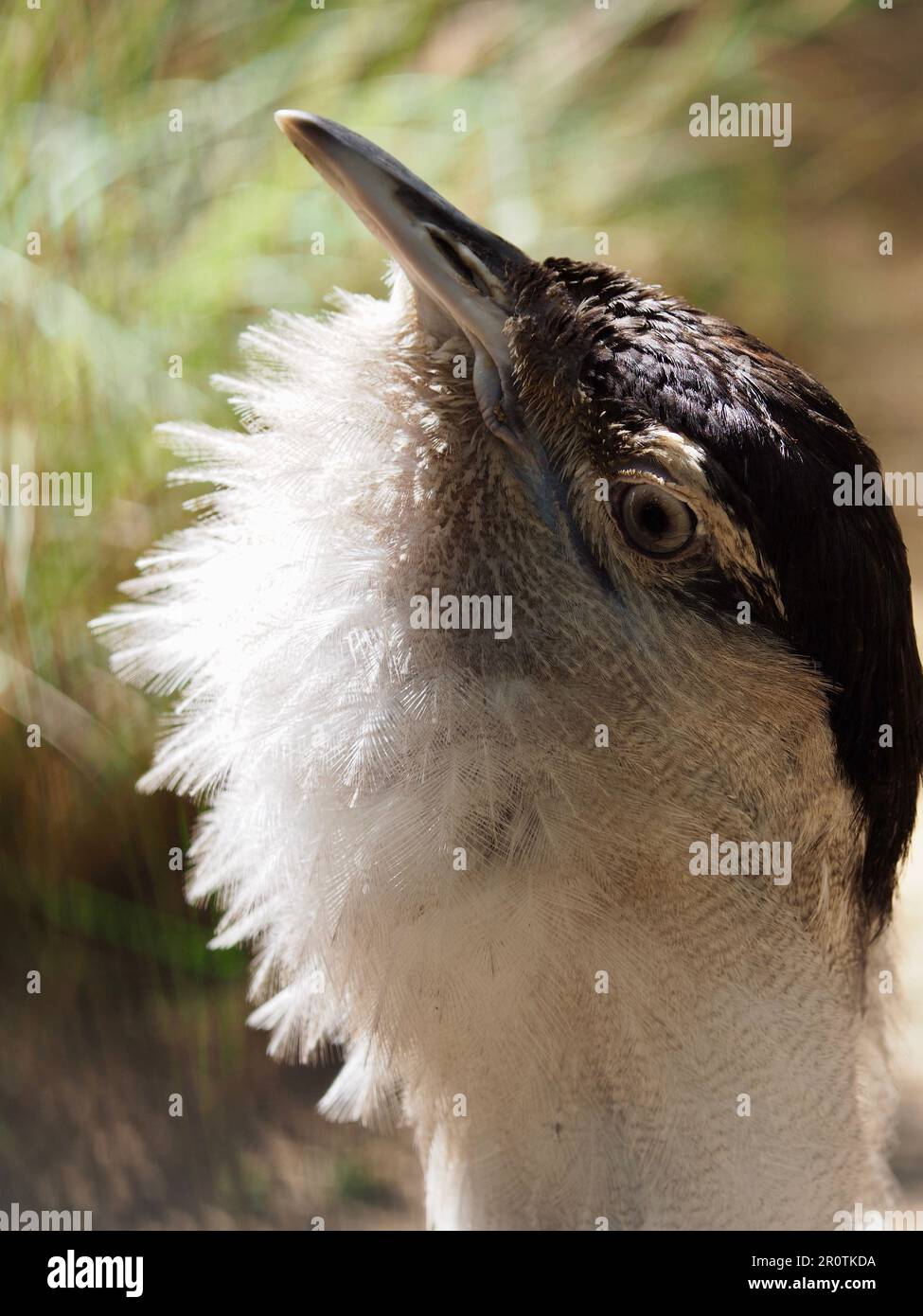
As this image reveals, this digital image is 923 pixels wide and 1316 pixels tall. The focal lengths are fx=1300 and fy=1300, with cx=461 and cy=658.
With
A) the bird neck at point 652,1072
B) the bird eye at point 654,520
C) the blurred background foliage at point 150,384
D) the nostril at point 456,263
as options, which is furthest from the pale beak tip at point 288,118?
the blurred background foliage at point 150,384

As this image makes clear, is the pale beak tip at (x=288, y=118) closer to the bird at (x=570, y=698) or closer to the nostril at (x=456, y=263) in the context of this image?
the bird at (x=570, y=698)

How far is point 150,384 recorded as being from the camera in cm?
298

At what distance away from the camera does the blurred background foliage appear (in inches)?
114

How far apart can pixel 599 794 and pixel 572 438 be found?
395mm

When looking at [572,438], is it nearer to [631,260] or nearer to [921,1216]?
[921,1216]

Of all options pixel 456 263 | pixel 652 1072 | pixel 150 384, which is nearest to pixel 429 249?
pixel 456 263

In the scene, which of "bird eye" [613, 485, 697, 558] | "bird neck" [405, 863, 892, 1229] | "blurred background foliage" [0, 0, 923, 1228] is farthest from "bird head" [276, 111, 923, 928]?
"blurred background foliage" [0, 0, 923, 1228]

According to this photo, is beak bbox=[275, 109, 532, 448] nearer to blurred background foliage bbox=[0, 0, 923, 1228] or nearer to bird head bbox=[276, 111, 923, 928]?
bird head bbox=[276, 111, 923, 928]

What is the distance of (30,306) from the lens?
2.90m

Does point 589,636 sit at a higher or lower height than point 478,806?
higher

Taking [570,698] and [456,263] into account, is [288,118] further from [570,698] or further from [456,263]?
[570,698]

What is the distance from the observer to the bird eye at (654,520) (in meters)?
1.37

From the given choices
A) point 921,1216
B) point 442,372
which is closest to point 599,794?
point 442,372

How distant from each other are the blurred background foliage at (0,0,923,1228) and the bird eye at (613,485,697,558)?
166 cm
